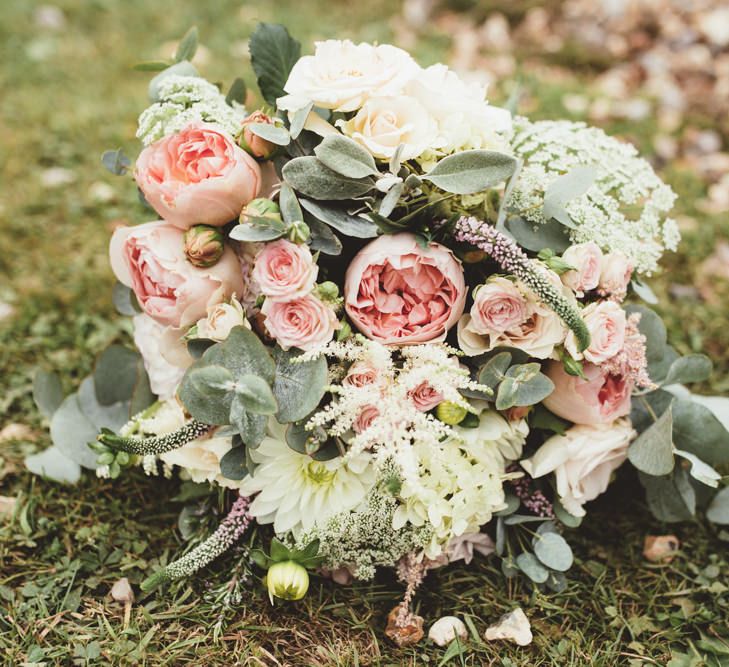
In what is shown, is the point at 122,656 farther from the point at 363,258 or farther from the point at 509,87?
the point at 509,87

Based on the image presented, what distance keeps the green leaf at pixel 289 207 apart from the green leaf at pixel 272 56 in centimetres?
28

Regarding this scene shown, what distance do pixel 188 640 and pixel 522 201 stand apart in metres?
0.97

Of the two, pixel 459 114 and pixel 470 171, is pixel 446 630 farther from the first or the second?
pixel 459 114

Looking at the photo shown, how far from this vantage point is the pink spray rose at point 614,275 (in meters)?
1.31

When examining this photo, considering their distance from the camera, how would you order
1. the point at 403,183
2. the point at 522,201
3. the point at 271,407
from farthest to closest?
the point at 522,201
the point at 403,183
the point at 271,407

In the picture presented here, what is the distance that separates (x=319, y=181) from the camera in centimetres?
124

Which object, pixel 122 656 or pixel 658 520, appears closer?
pixel 122 656

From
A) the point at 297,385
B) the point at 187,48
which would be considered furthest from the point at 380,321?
the point at 187,48

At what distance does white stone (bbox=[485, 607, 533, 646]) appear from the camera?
1334mm

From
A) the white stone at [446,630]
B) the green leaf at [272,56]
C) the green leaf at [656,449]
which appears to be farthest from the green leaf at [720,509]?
the green leaf at [272,56]

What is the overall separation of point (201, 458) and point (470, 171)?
0.69 meters

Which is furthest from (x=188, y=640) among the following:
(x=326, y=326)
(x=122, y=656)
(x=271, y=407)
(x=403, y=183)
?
(x=403, y=183)

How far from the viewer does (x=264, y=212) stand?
1.20 metres

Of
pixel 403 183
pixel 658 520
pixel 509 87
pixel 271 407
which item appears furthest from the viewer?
pixel 509 87
